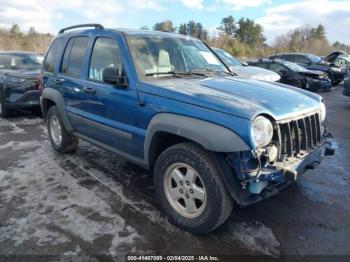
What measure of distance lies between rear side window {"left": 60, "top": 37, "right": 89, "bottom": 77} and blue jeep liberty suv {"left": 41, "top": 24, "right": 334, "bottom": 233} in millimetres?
29

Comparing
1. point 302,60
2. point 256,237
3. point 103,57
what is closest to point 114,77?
point 103,57

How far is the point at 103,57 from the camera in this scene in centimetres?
440

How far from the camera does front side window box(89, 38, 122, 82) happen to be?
4137 millimetres

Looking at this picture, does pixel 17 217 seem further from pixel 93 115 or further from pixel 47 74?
pixel 47 74

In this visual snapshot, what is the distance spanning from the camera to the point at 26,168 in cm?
513

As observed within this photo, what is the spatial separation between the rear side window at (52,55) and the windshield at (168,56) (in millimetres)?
1914

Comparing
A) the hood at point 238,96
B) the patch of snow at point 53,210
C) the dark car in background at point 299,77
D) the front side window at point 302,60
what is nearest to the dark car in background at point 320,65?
the front side window at point 302,60

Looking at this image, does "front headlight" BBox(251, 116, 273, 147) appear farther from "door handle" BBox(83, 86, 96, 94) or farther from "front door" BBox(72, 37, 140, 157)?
"door handle" BBox(83, 86, 96, 94)

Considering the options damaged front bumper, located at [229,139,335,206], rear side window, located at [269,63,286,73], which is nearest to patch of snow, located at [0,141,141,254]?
damaged front bumper, located at [229,139,335,206]

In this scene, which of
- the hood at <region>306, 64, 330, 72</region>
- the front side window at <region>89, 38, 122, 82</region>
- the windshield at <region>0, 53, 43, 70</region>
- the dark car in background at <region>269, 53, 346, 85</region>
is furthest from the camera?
the dark car in background at <region>269, 53, 346, 85</region>

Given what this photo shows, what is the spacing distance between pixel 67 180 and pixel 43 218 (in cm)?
105

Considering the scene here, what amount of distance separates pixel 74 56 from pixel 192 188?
287 centimetres

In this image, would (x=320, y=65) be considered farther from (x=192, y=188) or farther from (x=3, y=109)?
(x=192, y=188)

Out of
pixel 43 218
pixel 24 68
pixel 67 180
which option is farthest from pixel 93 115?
pixel 24 68
